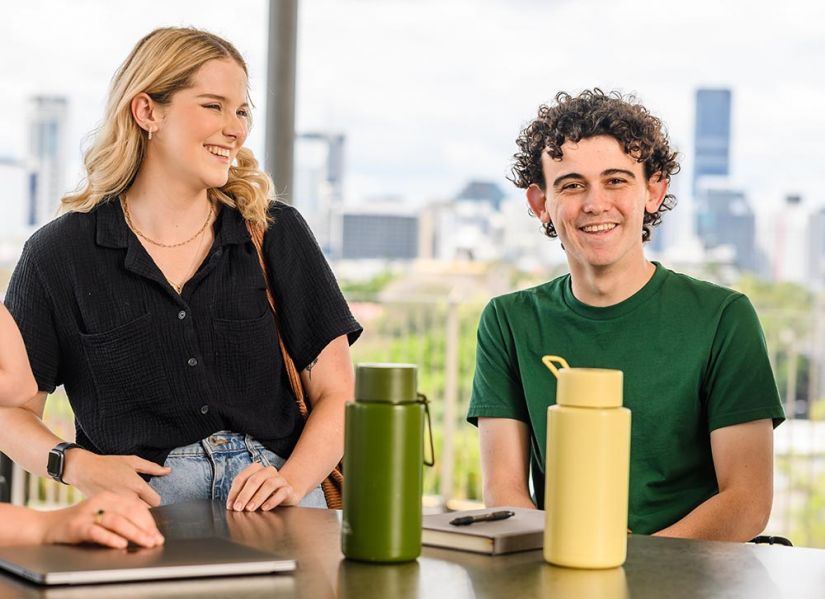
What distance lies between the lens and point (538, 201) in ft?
7.27

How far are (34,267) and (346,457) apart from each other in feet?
3.69

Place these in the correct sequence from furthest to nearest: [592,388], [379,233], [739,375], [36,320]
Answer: [379,233] → [36,320] → [739,375] → [592,388]

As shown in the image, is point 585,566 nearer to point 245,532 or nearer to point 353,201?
point 245,532

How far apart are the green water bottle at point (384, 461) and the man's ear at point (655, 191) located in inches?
40.2

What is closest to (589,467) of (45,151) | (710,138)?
(45,151)

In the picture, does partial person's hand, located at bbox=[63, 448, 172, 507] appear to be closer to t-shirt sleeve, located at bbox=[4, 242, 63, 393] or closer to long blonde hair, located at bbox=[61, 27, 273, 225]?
t-shirt sleeve, located at bbox=[4, 242, 63, 393]

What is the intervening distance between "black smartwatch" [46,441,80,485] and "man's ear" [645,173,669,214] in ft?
3.61

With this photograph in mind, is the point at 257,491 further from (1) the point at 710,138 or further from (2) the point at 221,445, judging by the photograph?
(1) the point at 710,138

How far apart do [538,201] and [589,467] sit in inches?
41.2

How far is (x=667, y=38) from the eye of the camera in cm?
579

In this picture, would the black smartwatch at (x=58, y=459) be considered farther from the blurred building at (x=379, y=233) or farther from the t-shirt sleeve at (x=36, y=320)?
the blurred building at (x=379, y=233)

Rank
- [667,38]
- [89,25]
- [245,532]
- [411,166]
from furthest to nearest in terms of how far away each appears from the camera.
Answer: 1. [411,166]
2. [667,38]
3. [89,25]
4. [245,532]

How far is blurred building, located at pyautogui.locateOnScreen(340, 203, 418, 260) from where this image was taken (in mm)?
5941

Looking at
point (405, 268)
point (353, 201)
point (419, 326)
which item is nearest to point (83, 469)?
point (419, 326)
